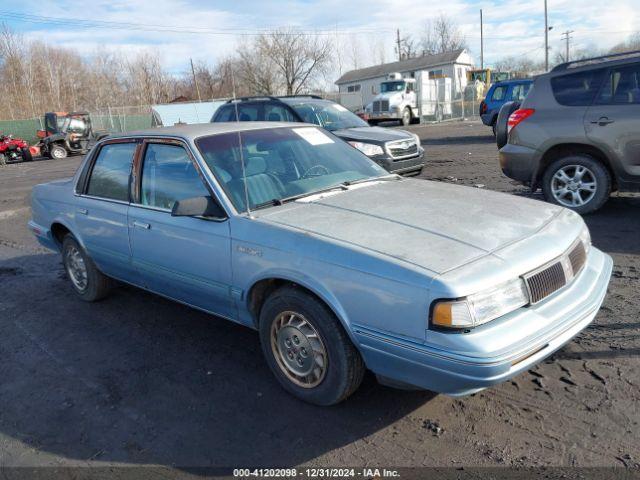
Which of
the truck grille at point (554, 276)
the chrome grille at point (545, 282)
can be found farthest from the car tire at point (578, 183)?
the chrome grille at point (545, 282)

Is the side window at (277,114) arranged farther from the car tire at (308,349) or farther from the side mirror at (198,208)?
the car tire at (308,349)

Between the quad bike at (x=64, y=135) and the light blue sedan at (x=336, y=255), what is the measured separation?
23.8 meters

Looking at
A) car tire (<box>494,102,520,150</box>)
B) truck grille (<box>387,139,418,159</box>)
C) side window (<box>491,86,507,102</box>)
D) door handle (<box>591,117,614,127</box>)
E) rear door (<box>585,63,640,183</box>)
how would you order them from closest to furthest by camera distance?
rear door (<box>585,63,640,183</box>), door handle (<box>591,117,614,127</box>), car tire (<box>494,102,520,150</box>), truck grille (<box>387,139,418,159</box>), side window (<box>491,86,507,102</box>)

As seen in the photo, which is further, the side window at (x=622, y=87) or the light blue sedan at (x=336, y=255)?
the side window at (x=622, y=87)

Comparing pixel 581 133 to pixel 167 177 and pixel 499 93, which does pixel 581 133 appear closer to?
pixel 167 177

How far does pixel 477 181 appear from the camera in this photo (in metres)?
9.64

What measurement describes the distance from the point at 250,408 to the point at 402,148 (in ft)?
23.3

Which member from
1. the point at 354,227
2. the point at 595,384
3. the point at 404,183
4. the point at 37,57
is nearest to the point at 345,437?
the point at 354,227

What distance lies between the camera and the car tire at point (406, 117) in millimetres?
32691

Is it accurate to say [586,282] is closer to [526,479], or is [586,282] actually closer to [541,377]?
[541,377]

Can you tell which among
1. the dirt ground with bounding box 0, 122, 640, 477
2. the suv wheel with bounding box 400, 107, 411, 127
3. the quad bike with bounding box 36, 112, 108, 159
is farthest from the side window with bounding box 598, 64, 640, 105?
the suv wheel with bounding box 400, 107, 411, 127

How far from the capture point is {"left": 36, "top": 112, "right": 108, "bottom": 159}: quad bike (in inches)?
996

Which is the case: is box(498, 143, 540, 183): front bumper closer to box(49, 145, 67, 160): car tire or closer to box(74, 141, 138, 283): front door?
box(74, 141, 138, 283): front door

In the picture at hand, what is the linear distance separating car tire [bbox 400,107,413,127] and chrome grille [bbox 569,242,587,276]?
30.6 m
